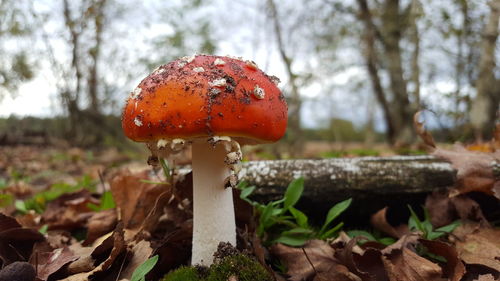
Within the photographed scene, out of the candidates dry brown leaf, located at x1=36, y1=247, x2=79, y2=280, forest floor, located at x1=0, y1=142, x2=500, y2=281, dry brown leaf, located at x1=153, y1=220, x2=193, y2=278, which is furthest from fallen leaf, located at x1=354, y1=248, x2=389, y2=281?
dry brown leaf, located at x1=36, y1=247, x2=79, y2=280

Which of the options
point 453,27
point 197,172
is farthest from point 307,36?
point 197,172

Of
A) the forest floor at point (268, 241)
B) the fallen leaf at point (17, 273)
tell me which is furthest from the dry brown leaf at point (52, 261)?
the fallen leaf at point (17, 273)

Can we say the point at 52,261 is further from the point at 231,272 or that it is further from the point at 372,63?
the point at 372,63

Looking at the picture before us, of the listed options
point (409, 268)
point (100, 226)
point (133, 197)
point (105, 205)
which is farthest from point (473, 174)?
point (105, 205)

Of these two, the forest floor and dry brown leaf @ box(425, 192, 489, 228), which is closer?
the forest floor

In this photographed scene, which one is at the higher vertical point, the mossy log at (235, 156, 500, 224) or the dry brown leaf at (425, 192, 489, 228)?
the mossy log at (235, 156, 500, 224)

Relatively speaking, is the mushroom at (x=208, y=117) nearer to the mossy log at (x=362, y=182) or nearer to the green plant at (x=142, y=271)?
the green plant at (x=142, y=271)

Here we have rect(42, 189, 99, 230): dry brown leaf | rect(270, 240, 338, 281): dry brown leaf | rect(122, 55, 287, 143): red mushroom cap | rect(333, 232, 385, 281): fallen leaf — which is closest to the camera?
rect(122, 55, 287, 143): red mushroom cap

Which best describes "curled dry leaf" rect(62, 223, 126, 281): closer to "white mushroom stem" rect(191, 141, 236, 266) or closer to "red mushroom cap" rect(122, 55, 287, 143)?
"white mushroom stem" rect(191, 141, 236, 266)

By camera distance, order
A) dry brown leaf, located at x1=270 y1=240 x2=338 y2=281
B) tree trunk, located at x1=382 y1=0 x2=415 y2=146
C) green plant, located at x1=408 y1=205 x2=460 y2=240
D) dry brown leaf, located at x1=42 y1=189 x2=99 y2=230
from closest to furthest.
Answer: dry brown leaf, located at x1=270 y1=240 x2=338 y2=281 < green plant, located at x1=408 y1=205 x2=460 y2=240 < dry brown leaf, located at x1=42 y1=189 x2=99 y2=230 < tree trunk, located at x1=382 y1=0 x2=415 y2=146
